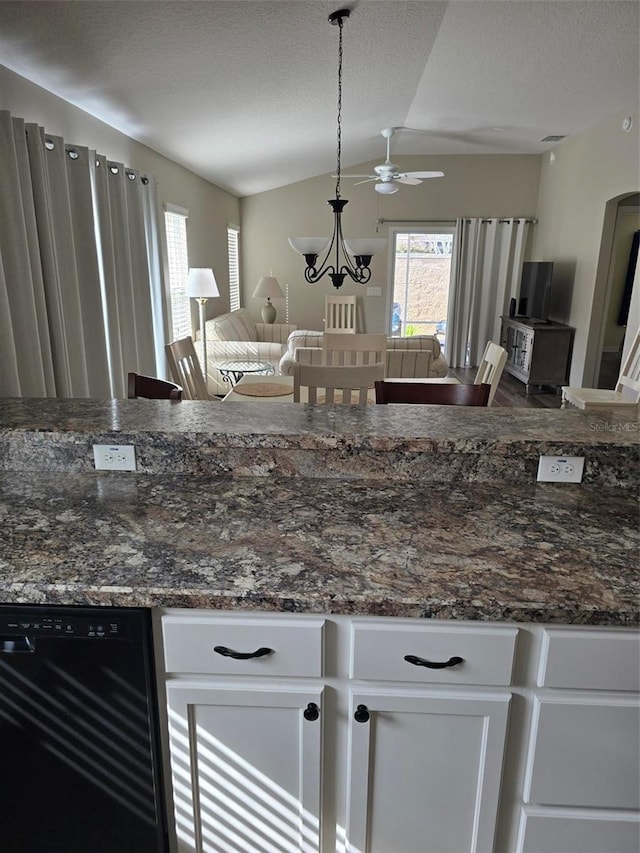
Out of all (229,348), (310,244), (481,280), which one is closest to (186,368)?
(310,244)

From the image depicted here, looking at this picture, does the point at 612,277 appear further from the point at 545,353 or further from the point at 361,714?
the point at 361,714

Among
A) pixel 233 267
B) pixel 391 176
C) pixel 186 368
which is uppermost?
pixel 391 176

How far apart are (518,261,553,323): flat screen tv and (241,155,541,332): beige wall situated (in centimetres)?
130

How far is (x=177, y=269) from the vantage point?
5559 millimetres

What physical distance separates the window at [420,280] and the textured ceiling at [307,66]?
2058 mm

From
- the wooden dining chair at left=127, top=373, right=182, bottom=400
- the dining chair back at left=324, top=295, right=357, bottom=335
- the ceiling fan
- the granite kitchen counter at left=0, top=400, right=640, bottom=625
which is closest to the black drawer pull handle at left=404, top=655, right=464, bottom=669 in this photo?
the granite kitchen counter at left=0, top=400, right=640, bottom=625

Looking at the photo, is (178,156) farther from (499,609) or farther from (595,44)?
(499,609)

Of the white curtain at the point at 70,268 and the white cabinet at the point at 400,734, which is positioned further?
the white curtain at the point at 70,268

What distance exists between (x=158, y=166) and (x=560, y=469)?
4657 millimetres

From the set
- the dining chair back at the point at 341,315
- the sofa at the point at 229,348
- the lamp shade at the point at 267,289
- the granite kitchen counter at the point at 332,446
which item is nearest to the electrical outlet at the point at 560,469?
the granite kitchen counter at the point at 332,446

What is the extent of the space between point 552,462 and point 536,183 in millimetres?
7509

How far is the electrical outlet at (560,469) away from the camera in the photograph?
1.55 meters

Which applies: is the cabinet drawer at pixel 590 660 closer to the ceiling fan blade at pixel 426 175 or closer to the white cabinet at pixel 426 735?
the white cabinet at pixel 426 735

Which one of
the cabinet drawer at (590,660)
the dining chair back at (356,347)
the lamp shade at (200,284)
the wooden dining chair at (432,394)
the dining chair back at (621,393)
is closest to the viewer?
the cabinet drawer at (590,660)
